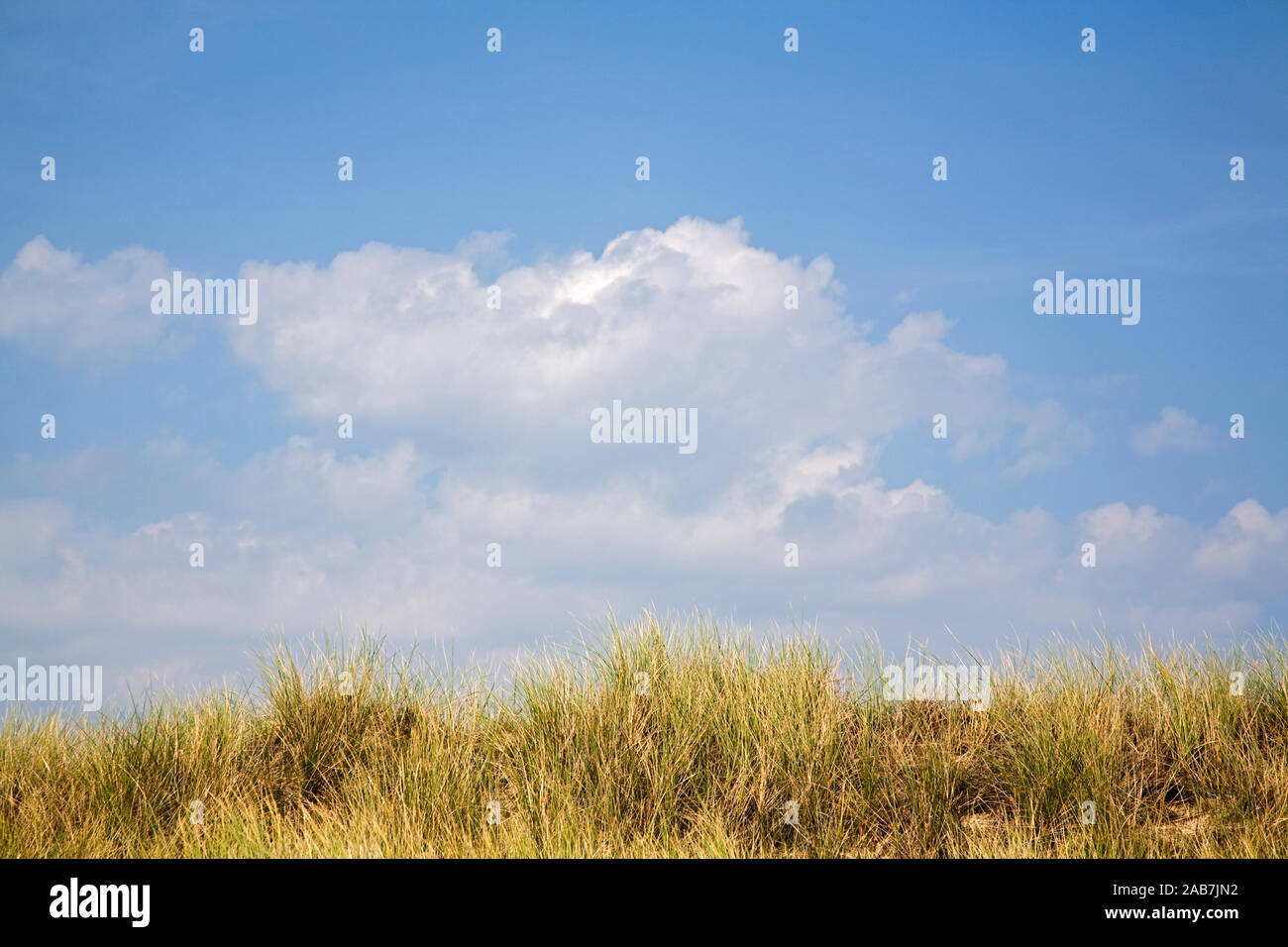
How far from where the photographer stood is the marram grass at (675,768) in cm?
712

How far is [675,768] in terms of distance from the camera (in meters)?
7.40

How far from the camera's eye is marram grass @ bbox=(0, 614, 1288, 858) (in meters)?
7.12
